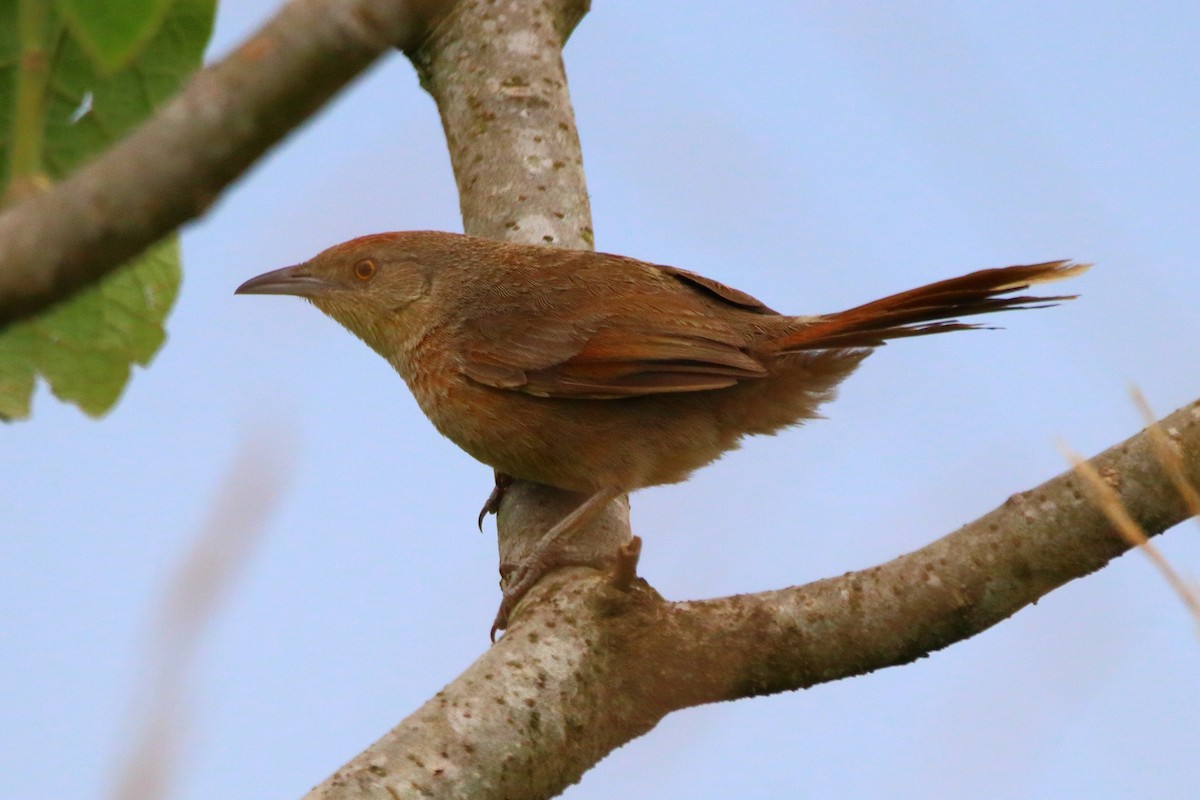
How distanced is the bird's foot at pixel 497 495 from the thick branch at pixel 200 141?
3.08 m

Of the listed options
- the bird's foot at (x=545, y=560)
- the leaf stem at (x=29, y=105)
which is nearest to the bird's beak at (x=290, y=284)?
the bird's foot at (x=545, y=560)

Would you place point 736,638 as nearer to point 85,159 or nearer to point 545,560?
point 545,560

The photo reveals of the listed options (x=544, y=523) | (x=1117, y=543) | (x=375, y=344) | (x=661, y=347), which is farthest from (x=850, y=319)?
(x=375, y=344)

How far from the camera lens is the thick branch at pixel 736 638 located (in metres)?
2.48

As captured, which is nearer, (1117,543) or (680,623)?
(1117,543)

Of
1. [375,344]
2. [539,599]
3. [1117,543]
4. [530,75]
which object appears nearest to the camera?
[1117,543]

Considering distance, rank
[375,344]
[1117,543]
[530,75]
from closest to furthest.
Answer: [1117,543] → [530,75] → [375,344]

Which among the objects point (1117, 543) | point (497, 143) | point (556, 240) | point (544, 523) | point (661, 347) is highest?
point (497, 143)

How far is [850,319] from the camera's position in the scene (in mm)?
3723

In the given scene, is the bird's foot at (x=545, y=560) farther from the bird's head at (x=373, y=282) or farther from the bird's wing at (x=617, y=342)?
the bird's head at (x=373, y=282)

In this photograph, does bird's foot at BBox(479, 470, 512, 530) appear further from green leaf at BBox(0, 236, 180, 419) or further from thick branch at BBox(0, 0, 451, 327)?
thick branch at BBox(0, 0, 451, 327)

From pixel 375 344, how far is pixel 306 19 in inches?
145

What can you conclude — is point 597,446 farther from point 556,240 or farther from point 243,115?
point 243,115

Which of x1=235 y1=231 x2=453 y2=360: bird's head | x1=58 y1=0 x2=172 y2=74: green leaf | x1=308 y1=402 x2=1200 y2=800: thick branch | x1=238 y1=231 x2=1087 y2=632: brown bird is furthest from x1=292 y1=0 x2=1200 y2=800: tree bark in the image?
x1=235 y1=231 x2=453 y2=360: bird's head
